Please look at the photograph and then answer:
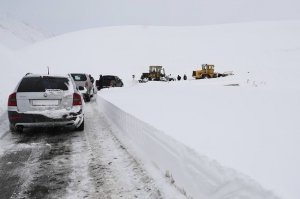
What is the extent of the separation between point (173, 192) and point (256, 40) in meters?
69.8

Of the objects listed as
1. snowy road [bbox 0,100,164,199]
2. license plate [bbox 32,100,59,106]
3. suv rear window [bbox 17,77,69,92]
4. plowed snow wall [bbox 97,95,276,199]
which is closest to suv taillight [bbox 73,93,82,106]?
suv rear window [bbox 17,77,69,92]

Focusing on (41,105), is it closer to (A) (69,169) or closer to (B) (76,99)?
(B) (76,99)

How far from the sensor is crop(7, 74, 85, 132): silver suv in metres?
6.48

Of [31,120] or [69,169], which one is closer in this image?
[69,169]

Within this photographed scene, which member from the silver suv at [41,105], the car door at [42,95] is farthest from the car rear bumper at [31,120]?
the car door at [42,95]

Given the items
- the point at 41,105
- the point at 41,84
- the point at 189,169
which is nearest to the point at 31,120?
the point at 41,105

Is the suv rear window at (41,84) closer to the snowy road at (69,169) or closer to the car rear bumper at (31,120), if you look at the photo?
the car rear bumper at (31,120)

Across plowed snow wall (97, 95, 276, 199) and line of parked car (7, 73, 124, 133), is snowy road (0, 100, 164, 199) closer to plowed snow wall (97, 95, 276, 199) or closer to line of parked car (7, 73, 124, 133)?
plowed snow wall (97, 95, 276, 199)

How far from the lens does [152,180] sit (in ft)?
13.0

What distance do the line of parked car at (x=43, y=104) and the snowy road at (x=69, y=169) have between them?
43cm

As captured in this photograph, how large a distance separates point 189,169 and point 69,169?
7.10 feet

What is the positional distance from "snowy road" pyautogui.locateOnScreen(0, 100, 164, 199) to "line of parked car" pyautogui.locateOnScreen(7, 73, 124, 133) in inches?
16.9

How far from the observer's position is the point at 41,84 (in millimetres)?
6809

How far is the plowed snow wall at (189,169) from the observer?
7.52 feet
